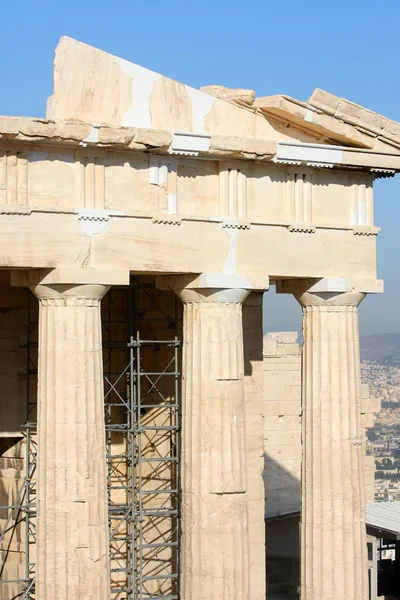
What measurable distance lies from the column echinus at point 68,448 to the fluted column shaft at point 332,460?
20.6 feet

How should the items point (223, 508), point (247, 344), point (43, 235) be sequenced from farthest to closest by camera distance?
point (247, 344) → point (223, 508) → point (43, 235)

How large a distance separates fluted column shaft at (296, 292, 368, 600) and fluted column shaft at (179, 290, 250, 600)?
2.47 metres

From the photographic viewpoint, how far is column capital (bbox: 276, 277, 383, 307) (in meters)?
34.9

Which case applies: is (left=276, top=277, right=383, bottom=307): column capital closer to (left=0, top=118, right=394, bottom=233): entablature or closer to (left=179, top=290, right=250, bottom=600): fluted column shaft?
(left=0, top=118, right=394, bottom=233): entablature

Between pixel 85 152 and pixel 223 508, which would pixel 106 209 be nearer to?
pixel 85 152

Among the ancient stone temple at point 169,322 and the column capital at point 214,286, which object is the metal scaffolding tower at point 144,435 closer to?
the ancient stone temple at point 169,322

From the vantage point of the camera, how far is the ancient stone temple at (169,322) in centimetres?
3050

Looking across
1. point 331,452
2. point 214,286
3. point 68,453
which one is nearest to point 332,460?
point 331,452

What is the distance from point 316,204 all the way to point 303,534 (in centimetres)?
768

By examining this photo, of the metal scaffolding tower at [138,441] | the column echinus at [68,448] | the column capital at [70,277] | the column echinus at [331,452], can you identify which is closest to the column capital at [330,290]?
the column echinus at [331,452]

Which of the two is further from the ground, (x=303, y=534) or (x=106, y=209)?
(x=106, y=209)

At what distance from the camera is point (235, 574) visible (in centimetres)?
3291

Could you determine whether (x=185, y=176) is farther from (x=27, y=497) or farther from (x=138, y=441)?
(x=27, y=497)

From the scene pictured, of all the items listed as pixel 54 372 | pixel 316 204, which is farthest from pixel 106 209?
pixel 316 204
